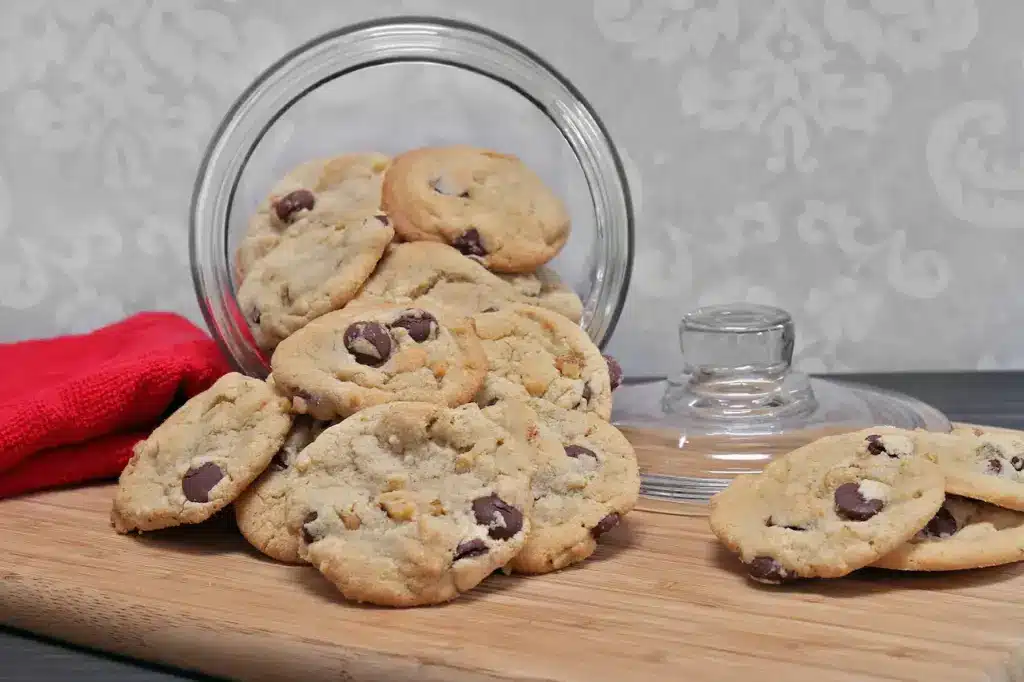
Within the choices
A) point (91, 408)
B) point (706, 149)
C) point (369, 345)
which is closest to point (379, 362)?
point (369, 345)

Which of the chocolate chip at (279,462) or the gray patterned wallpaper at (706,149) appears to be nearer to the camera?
the chocolate chip at (279,462)

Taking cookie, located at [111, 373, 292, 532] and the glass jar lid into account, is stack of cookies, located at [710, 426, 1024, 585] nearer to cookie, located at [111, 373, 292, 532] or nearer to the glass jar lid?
the glass jar lid

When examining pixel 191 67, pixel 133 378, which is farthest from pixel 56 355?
pixel 191 67

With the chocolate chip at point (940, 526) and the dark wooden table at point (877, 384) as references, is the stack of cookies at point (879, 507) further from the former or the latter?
the dark wooden table at point (877, 384)

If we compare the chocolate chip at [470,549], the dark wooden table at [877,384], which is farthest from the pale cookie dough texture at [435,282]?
the dark wooden table at [877,384]

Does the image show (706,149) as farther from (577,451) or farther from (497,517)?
(497,517)

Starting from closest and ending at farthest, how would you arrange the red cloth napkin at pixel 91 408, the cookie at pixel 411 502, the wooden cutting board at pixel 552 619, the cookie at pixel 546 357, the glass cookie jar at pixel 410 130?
the wooden cutting board at pixel 552 619
the cookie at pixel 411 502
the cookie at pixel 546 357
the red cloth napkin at pixel 91 408
the glass cookie jar at pixel 410 130
